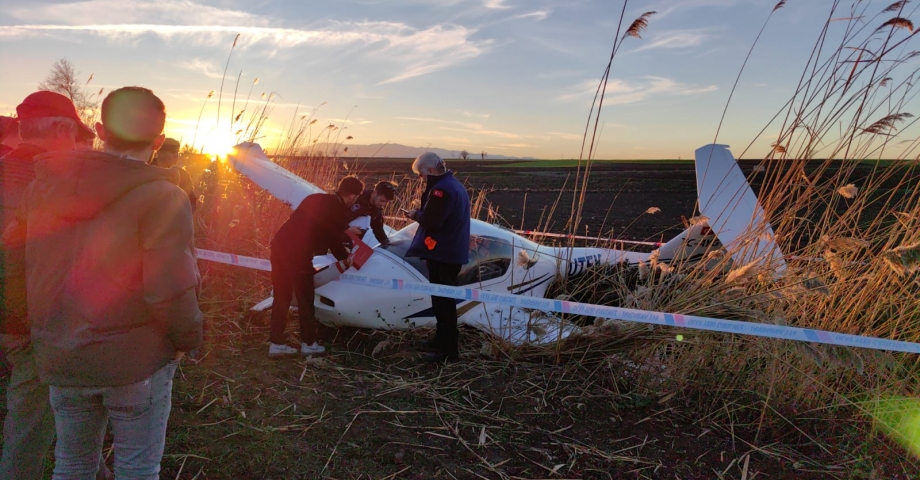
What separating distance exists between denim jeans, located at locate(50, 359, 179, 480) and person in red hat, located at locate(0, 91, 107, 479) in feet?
1.57

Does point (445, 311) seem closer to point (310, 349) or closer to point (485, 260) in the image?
point (485, 260)

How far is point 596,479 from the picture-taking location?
286cm

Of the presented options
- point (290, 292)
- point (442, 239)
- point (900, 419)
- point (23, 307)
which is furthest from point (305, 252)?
point (900, 419)

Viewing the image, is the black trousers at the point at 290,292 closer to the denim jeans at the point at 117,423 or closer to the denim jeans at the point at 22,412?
the denim jeans at the point at 22,412

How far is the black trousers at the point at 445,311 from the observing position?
438cm

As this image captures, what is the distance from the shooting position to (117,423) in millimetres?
1716

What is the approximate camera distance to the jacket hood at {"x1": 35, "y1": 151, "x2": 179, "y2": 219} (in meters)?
1.59

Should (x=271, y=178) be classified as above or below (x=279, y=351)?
above

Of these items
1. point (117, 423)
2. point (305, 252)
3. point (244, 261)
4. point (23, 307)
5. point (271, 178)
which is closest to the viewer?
point (117, 423)

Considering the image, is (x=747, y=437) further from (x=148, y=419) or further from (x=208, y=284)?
(x=208, y=284)

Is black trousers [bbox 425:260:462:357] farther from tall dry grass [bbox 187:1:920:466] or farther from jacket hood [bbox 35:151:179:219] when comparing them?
jacket hood [bbox 35:151:179:219]

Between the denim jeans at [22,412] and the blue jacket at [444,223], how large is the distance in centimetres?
273

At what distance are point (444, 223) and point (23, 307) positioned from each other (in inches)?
111

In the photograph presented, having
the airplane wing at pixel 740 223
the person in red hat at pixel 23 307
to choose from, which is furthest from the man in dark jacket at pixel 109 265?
the airplane wing at pixel 740 223
